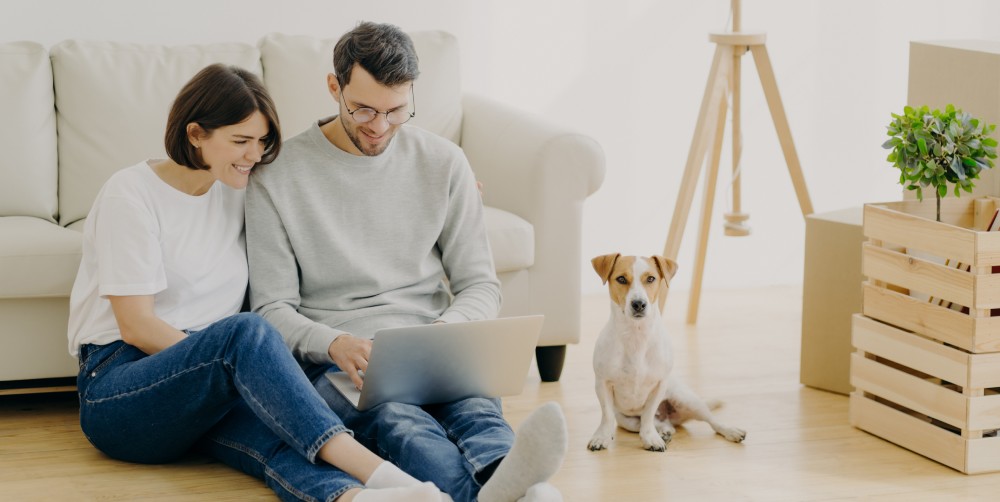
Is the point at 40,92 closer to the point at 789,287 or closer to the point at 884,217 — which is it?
the point at 884,217

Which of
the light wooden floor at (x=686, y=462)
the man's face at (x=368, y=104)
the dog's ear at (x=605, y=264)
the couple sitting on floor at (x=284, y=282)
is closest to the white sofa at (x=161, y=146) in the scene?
the light wooden floor at (x=686, y=462)

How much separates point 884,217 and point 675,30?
1.63 m

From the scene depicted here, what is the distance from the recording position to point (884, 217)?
2.57m

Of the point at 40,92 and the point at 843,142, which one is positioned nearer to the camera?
the point at 40,92

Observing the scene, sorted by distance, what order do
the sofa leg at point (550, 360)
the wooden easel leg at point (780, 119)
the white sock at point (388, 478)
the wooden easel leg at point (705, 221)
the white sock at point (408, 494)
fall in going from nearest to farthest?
1. the white sock at point (408, 494)
2. the white sock at point (388, 478)
3. the sofa leg at point (550, 360)
4. the wooden easel leg at point (780, 119)
5. the wooden easel leg at point (705, 221)

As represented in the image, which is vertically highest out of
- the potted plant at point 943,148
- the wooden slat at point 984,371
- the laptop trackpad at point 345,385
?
the potted plant at point 943,148

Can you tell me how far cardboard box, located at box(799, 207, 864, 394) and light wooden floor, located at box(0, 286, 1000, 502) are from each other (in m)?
0.06

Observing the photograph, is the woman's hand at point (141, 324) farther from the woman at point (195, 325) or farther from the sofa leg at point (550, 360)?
the sofa leg at point (550, 360)

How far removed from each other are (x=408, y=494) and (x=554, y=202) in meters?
1.29

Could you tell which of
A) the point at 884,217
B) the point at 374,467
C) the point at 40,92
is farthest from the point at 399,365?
the point at 40,92

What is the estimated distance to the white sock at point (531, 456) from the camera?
181cm

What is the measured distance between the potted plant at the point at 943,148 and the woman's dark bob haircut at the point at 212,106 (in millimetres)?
→ 1291

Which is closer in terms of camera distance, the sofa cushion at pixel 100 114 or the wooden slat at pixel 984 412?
the wooden slat at pixel 984 412

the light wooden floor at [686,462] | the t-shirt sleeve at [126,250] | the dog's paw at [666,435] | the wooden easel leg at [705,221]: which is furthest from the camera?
the wooden easel leg at [705,221]
